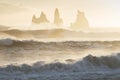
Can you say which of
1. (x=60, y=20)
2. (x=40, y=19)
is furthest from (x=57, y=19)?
(x=40, y=19)

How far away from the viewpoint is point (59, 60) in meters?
7.57

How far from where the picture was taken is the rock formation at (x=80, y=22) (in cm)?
785

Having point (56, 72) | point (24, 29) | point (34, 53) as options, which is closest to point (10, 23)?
point (24, 29)

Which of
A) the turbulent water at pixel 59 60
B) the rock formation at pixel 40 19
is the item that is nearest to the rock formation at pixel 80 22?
the turbulent water at pixel 59 60

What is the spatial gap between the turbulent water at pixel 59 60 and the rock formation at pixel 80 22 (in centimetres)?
54

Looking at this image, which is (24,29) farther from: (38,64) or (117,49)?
(117,49)

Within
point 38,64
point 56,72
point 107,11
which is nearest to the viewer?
point 56,72

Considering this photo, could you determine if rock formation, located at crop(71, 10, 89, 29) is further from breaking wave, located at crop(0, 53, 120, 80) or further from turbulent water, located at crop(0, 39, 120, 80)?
breaking wave, located at crop(0, 53, 120, 80)

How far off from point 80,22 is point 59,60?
0.99m

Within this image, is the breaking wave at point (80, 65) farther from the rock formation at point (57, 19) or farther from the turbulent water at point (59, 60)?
the rock formation at point (57, 19)

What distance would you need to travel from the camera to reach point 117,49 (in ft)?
28.5

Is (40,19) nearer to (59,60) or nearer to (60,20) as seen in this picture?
(60,20)

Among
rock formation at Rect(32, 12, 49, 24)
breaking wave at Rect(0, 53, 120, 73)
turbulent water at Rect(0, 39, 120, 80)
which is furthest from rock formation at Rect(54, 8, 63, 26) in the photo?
breaking wave at Rect(0, 53, 120, 73)

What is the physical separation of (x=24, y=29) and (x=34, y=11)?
45cm
